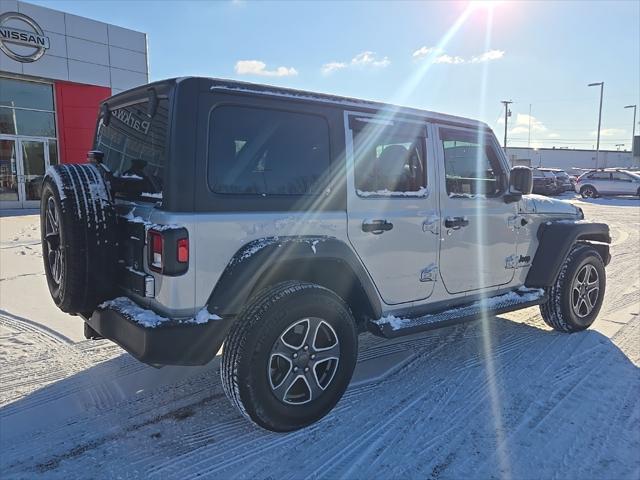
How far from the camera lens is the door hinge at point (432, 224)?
370 centimetres

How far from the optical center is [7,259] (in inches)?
301

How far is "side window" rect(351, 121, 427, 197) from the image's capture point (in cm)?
342

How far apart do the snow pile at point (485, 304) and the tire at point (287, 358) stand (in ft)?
1.36

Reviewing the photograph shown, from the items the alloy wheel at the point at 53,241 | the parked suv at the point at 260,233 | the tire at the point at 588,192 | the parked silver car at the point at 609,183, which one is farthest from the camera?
the tire at the point at 588,192

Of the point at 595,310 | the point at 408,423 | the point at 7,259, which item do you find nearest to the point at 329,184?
the point at 408,423

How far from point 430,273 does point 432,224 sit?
0.37 m

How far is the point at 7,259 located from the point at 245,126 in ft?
21.4

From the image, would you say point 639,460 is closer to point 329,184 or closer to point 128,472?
point 329,184

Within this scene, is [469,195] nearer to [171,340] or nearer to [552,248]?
[552,248]

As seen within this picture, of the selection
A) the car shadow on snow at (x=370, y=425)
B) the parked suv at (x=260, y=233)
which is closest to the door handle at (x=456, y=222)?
the parked suv at (x=260, y=233)

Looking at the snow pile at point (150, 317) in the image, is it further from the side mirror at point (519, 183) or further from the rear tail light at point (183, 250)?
the side mirror at point (519, 183)

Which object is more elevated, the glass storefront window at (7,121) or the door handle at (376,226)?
the glass storefront window at (7,121)

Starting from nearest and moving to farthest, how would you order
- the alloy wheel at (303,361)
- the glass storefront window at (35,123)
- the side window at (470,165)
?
1. the alloy wheel at (303,361)
2. the side window at (470,165)
3. the glass storefront window at (35,123)

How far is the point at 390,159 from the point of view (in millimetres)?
3635
